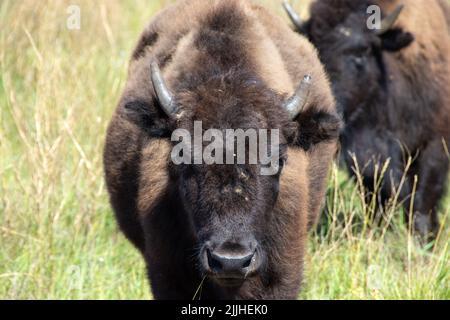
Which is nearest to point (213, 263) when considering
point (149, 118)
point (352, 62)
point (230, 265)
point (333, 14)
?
point (230, 265)

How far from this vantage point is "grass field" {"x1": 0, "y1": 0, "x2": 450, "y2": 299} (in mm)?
6328

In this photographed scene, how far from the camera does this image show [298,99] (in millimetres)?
5180

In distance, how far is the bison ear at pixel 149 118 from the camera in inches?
205

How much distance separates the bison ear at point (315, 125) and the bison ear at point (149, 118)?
0.70 m

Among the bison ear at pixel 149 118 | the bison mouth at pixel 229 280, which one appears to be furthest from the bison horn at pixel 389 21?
the bison mouth at pixel 229 280

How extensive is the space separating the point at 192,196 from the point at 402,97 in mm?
3911

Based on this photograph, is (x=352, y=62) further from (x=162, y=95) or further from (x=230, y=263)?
(x=230, y=263)

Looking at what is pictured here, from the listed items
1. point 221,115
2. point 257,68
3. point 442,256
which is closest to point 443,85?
point 442,256

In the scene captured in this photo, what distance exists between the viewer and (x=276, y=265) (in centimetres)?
541

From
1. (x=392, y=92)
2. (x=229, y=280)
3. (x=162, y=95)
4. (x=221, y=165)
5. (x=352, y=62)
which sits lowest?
(x=392, y=92)

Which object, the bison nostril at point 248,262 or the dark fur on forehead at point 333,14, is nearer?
the bison nostril at point 248,262

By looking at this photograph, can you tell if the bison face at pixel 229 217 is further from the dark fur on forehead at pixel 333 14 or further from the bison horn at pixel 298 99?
the dark fur on forehead at pixel 333 14

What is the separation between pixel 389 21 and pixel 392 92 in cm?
62

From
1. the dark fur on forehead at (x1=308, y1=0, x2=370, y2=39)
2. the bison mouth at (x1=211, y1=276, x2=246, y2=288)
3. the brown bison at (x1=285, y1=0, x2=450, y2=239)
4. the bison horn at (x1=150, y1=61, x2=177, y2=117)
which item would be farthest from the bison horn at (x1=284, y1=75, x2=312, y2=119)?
the dark fur on forehead at (x1=308, y1=0, x2=370, y2=39)
